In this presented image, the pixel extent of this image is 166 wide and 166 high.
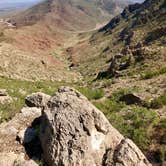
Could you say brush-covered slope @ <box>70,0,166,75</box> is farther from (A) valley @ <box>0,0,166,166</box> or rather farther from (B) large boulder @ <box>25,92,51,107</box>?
(B) large boulder @ <box>25,92,51,107</box>

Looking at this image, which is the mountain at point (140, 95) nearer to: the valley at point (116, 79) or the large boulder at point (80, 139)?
the valley at point (116, 79)

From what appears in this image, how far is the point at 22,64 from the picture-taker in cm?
5166

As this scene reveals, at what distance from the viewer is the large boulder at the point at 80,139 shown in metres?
11.0

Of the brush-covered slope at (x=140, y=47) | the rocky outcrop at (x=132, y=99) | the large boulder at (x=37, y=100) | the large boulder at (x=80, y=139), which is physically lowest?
the brush-covered slope at (x=140, y=47)

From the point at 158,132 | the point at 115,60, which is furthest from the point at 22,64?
the point at 158,132

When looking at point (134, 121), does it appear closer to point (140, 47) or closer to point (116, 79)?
point (116, 79)

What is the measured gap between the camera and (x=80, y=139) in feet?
36.9

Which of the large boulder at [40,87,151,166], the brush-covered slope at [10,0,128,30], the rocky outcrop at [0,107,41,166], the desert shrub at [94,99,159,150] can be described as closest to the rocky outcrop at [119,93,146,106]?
the desert shrub at [94,99,159,150]

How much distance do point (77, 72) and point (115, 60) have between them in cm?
2165

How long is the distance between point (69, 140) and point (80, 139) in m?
0.30

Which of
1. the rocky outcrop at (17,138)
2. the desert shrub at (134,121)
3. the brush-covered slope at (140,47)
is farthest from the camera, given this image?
the brush-covered slope at (140,47)

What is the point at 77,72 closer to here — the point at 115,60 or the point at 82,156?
the point at 115,60

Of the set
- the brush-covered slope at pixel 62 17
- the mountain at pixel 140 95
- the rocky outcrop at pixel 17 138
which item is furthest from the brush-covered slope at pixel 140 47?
the brush-covered slope at pixel 62 17

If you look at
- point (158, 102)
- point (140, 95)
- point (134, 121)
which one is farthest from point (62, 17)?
point (134, 121)
